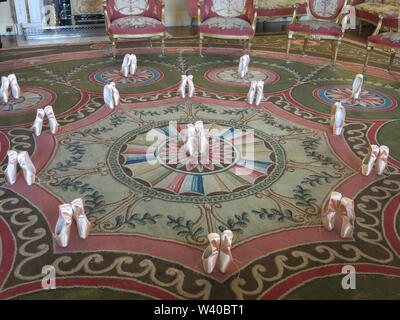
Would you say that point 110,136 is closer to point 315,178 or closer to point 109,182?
point 109,182

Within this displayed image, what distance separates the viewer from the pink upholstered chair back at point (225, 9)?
506 cm

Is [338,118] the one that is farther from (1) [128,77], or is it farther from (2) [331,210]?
(1) [128,77]

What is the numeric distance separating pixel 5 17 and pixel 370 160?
6191mm

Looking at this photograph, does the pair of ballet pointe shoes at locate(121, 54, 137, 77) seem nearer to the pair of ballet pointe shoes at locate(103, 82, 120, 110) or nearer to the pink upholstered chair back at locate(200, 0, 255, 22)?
the pair of ballet pointe shoes at locate(103, 82, 120, 110)

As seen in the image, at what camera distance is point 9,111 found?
10.8 ft

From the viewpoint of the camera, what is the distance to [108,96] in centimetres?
331

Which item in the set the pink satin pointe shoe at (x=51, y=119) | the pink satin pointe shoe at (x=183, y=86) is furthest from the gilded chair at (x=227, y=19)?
the pink satin pointe shoe at (x=51, y=119)

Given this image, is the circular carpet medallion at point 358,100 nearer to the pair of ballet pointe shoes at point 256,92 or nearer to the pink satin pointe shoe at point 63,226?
the pair of ballet pointe shoes at point 256,92

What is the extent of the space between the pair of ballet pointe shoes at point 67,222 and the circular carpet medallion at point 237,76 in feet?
8.64

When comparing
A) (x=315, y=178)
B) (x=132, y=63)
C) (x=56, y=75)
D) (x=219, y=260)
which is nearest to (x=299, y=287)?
(x=219, y=260)

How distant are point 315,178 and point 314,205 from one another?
305mm

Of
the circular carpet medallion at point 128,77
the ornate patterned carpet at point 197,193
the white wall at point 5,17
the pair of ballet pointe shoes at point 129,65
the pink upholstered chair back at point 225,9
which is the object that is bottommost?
the ornate patterned carpet at point 197,193

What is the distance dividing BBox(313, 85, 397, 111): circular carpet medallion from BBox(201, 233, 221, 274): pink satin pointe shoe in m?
2.45
